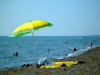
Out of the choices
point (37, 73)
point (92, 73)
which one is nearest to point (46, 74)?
point (37, 73)

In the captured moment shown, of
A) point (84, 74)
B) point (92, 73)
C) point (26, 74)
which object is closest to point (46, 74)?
point (26, 74)

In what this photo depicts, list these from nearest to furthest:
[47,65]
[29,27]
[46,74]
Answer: [29,27], [46,74], [47,65]

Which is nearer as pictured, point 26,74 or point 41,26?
point 41,26

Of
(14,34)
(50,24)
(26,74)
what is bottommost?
(26,74)

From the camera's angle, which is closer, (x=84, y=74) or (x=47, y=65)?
(x=84, y=74)

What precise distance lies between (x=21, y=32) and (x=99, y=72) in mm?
5707

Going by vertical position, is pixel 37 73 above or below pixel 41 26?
below

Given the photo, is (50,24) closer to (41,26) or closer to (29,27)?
(41,26)

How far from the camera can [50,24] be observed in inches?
306

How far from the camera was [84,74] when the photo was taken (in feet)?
25.0

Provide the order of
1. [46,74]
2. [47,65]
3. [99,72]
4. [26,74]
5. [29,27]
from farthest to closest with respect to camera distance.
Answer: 1. [47,65]
2. [26,74]
3. [46,74]
4. [99,72]
5. [29,27]

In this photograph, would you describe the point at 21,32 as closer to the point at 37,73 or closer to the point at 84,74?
the point at 37,73

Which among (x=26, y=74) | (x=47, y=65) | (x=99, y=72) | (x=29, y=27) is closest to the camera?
(x=29, y=27)

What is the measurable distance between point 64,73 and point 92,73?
6.04 feet
